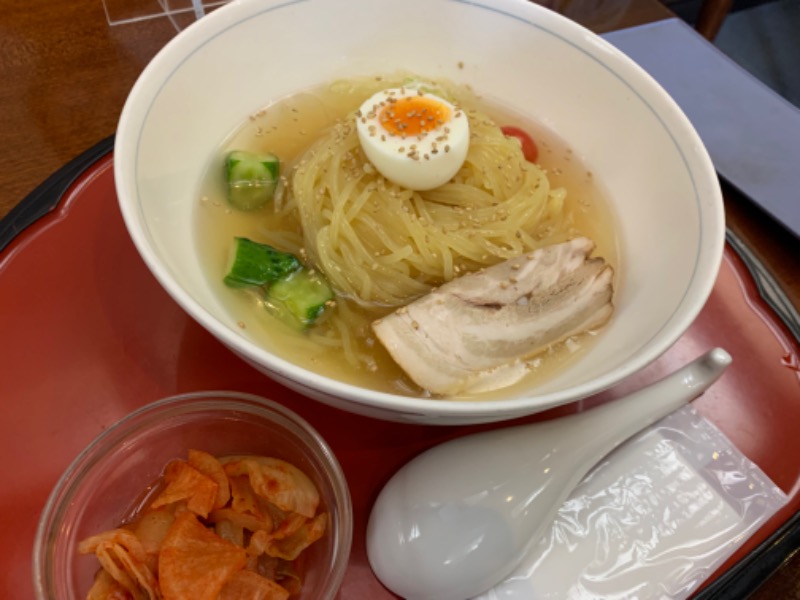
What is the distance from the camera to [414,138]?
1443mm

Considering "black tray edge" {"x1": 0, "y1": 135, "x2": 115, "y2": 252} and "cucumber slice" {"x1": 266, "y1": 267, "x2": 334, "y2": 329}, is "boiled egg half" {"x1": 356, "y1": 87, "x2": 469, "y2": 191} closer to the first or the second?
"cucumber slice" {"x1": 266, "y1": 267, "x2": 334, "y2": 329}

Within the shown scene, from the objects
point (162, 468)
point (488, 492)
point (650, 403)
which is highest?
point (650, 403)

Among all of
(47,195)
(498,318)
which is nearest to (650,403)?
(498,318)

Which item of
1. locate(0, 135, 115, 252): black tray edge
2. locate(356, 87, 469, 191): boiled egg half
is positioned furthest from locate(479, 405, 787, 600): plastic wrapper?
locate(0, 135, 115, 252): black tray edge

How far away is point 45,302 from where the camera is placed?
1356 mm

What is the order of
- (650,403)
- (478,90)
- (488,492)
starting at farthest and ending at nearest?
1. (478,90)
2. (650,403)
3. (488,492)

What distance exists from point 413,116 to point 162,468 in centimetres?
94

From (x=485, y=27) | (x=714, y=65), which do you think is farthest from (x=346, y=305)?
(x=714, y=65)

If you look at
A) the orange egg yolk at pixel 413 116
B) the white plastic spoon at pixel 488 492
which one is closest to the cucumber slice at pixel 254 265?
the orange egg yolk at pixel 413 116

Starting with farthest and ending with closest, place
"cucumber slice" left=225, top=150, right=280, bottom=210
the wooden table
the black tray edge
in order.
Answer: the wooden table < "cucumber slice" left=225, top=150, right=280, bottom=210 < the black tray edge

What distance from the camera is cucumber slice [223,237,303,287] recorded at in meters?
1.36

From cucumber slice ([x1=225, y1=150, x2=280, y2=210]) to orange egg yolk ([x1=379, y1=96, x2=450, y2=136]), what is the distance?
12.6 inches

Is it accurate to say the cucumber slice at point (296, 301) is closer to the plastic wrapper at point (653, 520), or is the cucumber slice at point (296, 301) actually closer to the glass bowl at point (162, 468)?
the glass bowl at point (162, 468)

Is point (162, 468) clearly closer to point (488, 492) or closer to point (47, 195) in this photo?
point (488, 492)
